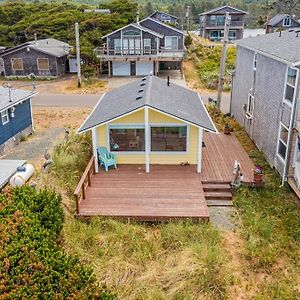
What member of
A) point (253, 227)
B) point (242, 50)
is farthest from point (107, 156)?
point (242, 50)

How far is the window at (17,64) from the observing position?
33797 millimetres

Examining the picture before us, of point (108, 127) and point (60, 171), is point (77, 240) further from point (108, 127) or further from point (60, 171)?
point (108, 127)

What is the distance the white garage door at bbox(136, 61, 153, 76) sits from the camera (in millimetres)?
34469

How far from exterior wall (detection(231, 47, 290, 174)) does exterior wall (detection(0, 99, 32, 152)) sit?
424 inches

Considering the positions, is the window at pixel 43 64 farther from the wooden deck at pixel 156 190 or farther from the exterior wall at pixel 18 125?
the wooden deck at pixel 156 190

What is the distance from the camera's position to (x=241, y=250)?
9.23 meters

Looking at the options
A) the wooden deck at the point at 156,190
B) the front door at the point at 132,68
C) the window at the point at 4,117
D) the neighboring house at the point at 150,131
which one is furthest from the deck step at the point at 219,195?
the front door at the point at 132,68

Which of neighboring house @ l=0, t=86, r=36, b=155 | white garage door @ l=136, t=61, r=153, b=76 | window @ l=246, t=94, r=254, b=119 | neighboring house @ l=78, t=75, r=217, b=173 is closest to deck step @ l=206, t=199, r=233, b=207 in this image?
neighboring house @ l=78, t=75, r=217, b=173

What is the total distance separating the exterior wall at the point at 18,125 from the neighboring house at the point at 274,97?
1076cm

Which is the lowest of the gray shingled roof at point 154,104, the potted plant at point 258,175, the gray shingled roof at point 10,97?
the potted plant at point 258,175

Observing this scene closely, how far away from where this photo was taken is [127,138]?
12945 mm

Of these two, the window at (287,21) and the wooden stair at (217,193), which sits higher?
the window at (287,21)

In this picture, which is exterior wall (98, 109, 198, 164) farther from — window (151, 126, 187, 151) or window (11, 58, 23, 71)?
window (11, 58, 23, 71)

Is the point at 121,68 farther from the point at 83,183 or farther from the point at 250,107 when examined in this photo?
the point at 83,183
